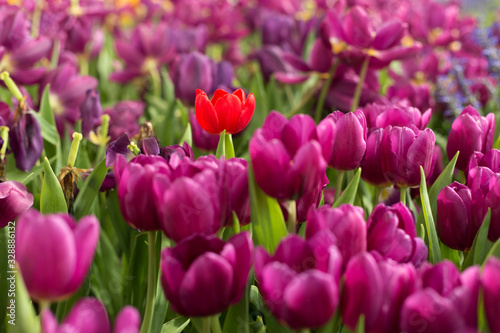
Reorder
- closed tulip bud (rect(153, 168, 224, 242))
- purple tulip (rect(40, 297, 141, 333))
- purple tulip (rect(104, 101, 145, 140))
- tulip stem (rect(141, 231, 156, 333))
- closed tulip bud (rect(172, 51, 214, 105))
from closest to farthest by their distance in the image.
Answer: purple tulip (rect(40, 297, 141, 333)), closed tulip bud (rect(153, 168, 224, 242)), tulip stem (rect(141, 231, 156, 333)), purple tulip (rect(104, 101, 145, 140)), closed tulip bud (rect(172, 51, 214, 105))

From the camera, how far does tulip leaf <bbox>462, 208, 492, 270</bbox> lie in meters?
0.66

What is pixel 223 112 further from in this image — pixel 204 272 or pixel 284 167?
pixel 204 272

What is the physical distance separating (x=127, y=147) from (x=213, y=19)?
5.79 ft

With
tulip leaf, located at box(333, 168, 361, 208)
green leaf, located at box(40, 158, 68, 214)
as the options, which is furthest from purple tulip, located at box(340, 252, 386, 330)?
green leaf, located at box(40, 158, 68, 214)

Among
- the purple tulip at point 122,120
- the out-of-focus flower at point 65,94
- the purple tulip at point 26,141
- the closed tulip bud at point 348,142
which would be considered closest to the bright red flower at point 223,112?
the closed tulip bud at point 348,142

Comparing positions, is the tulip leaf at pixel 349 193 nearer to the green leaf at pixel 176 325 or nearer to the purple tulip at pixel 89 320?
the green leaf at pixel 176 325

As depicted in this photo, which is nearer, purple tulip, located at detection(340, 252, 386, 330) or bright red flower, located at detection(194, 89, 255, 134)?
purple tulip, located at detection(340, 252, 386, 330)

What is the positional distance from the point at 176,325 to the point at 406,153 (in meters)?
0.38

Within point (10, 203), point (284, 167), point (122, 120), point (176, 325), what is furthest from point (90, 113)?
point (284, 167)

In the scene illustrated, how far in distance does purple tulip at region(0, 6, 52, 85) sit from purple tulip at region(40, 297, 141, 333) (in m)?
0.98

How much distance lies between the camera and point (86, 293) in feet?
2.58

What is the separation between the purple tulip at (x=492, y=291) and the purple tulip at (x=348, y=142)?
0.90ft

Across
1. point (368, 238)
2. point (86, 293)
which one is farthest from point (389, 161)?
point (86, 293)

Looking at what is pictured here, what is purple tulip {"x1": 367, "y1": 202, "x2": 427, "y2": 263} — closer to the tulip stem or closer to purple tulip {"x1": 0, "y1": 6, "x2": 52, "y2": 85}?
the tulip stem
